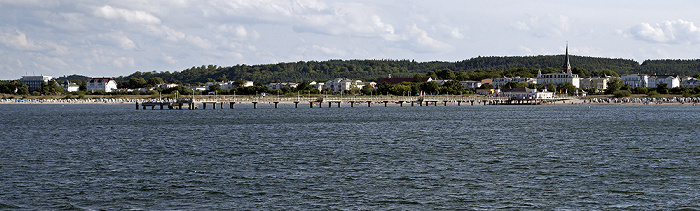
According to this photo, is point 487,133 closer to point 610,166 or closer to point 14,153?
point 610,166

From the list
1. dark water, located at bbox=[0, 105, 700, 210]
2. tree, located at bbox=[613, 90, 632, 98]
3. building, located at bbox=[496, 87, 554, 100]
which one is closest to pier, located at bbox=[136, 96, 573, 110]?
building, located at bbox=[496, 87, 554, 100]

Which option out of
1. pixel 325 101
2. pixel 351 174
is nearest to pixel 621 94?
pixel 325 101

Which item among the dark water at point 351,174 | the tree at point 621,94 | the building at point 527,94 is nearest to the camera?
the dark water at point 351,174

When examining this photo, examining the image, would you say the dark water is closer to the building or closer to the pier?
the pier

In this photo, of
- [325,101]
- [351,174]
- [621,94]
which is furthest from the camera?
[621,94]

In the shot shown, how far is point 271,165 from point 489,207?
13080 mm

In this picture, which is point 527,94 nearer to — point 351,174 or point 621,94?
point 621,94

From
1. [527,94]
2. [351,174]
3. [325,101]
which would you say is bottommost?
[351,174]

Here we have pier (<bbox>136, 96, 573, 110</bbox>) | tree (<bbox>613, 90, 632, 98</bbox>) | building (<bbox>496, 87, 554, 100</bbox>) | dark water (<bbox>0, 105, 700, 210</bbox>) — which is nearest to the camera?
dark water (<bbox>0, 105, 700, 210</bbox>)

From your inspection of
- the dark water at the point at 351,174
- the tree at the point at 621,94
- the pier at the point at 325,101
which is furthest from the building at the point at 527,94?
the dark water at the point at 351,174

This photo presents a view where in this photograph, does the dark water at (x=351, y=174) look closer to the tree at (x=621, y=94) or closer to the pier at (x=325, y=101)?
the pier at (x=325, y=101)

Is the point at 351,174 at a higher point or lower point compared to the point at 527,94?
lower

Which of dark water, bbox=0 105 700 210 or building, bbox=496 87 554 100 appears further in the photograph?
building, bbox=496 87 554 100

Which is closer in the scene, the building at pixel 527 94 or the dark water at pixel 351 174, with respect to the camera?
the dark water at pixel 351 174
